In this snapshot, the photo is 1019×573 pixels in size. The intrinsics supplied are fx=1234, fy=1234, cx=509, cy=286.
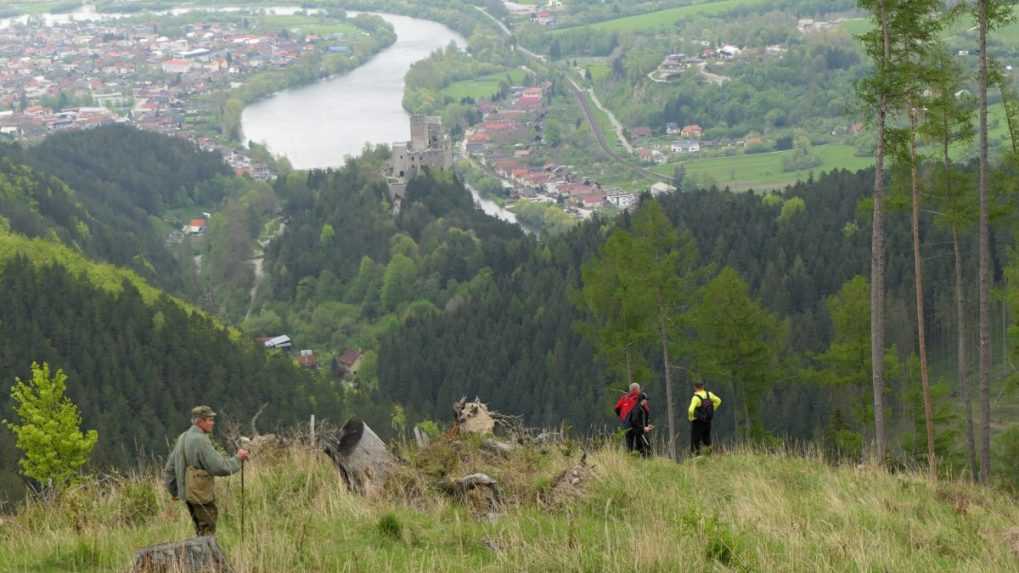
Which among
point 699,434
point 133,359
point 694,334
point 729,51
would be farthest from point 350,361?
point 729,51

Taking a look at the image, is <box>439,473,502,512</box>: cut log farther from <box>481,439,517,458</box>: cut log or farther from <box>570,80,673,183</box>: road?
<box>570,80,673,183</box>: road

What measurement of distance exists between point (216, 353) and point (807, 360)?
2175cm

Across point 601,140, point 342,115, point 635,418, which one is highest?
point 635,418

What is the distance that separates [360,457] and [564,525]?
243 cm

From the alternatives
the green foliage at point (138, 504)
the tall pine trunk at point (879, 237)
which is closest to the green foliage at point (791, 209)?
the tall pine trunk at point (879, 237)

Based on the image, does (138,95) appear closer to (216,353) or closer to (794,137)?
(794,137)

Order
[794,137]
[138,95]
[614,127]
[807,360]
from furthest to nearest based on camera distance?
[138,95] < [614,127] < [794,137] < [807,360]

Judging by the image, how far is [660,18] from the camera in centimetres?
17962

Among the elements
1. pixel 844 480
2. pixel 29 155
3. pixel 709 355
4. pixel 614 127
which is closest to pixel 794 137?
pixel 614 127

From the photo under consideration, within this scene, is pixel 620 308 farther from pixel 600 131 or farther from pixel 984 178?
pixel 600 131

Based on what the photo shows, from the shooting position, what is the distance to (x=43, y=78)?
160m

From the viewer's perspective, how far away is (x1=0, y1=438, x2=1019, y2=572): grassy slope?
316 inches

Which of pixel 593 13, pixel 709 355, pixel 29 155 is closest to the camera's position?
pixel 709 355

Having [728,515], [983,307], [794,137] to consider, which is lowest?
[794,137]
